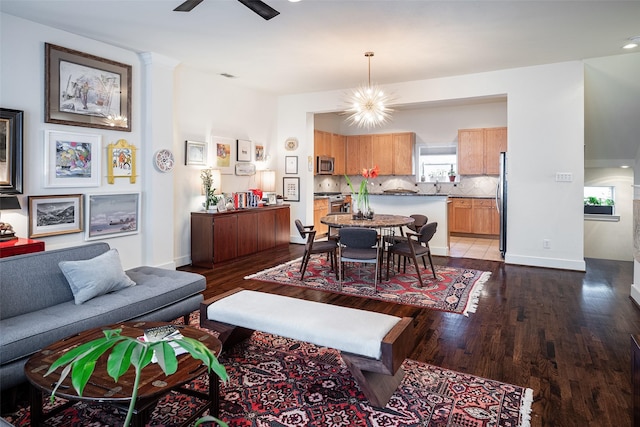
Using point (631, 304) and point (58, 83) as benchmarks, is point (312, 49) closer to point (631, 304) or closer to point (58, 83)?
point (58, 83)

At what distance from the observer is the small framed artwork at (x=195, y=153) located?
18.6 feet

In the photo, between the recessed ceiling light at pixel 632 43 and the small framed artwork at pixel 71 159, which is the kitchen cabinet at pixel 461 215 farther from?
the small framed artwork at pixel 71 159

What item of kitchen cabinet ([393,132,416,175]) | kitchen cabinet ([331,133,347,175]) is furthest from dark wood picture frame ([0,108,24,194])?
kitchen cabinet ([393,132,416,175])

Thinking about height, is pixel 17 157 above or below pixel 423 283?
above

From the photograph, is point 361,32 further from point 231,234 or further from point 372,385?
point 372,385

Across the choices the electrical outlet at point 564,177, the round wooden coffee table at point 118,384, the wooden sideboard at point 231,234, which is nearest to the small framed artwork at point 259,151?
the wooden sideboard at point 231,234

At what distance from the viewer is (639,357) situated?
5.47ft

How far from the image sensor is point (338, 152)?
9.54 meters

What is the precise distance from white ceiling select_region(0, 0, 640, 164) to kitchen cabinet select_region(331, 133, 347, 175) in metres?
3.59

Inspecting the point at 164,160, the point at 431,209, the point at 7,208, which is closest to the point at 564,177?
the point at 431,209

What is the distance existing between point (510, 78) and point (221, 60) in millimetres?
4204

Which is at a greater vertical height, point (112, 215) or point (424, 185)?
point (424, 185)

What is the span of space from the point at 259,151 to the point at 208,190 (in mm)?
1635

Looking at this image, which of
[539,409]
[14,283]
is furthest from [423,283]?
[14,283]
